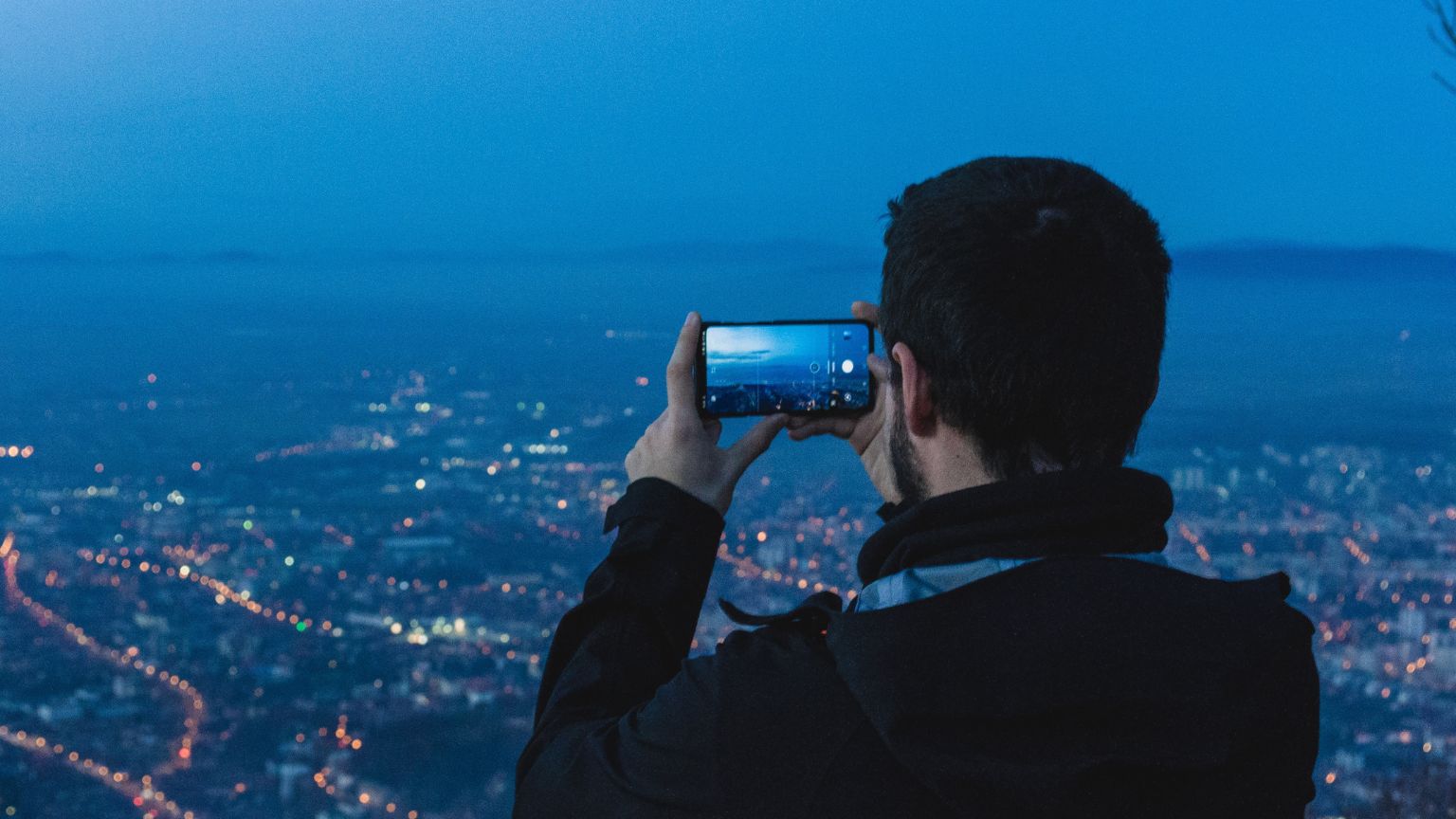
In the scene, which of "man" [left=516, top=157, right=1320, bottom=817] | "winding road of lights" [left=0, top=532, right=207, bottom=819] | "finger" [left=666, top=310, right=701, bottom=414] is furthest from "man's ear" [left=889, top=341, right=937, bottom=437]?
"winding road of lights" [left=0, top=532, right=207, bottom=819]

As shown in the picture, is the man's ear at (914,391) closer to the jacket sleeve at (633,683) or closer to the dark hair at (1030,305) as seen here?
the dark hair at (1030,305)

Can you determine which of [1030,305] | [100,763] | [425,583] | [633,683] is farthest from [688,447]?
[425,583]

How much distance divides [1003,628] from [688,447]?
0.36 m

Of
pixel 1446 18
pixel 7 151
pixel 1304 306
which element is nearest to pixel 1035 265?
pixel 1446 18

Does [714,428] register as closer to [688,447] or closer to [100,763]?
[688,447]

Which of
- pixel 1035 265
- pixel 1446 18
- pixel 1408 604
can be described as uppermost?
pixel 1446 18

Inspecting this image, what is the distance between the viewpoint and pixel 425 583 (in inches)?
196

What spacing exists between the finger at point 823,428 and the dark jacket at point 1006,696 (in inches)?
11.9

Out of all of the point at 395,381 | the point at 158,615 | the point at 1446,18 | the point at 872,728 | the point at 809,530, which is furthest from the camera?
the point at 395,381

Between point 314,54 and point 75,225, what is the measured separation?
4.77 metres

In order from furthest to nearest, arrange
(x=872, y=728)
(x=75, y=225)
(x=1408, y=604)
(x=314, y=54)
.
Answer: (x=75, y=225) → (x=314, y=54) → (x=1408, y=604) → (x=872, y=728)

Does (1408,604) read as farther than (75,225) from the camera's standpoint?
No

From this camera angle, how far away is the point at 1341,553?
485 cm

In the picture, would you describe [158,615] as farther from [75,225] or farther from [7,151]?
[75,225]
